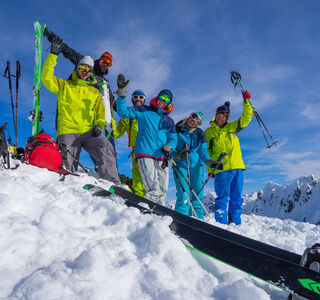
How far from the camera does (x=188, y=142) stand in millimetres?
5516

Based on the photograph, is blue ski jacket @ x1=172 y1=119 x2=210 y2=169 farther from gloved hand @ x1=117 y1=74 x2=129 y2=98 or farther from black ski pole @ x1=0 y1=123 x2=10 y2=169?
black ski pole @ x1=0 y1=123 x2=10 y2=169

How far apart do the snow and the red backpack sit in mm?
1490

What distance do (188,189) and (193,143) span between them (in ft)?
3.60

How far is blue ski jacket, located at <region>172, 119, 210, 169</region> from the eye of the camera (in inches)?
214

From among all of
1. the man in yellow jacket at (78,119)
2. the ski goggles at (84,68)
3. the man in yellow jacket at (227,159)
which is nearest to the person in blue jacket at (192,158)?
the man in yellow jacket at (227,159)

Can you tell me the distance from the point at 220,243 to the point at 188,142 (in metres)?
3.84

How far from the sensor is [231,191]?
540cm

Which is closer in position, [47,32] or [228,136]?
[47,32]

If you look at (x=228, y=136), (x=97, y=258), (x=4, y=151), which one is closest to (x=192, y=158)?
(x=228, y=136)

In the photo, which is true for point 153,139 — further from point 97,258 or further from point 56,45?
point 97,258

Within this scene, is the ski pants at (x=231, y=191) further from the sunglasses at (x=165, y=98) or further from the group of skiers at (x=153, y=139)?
the sunglasses at (x=165, y=98)

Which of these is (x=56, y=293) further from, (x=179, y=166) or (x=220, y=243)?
(x=179, y=166)

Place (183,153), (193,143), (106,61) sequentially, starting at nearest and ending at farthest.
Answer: (183,153) < (193,143) < (106,61)

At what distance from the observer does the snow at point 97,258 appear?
124 cm
